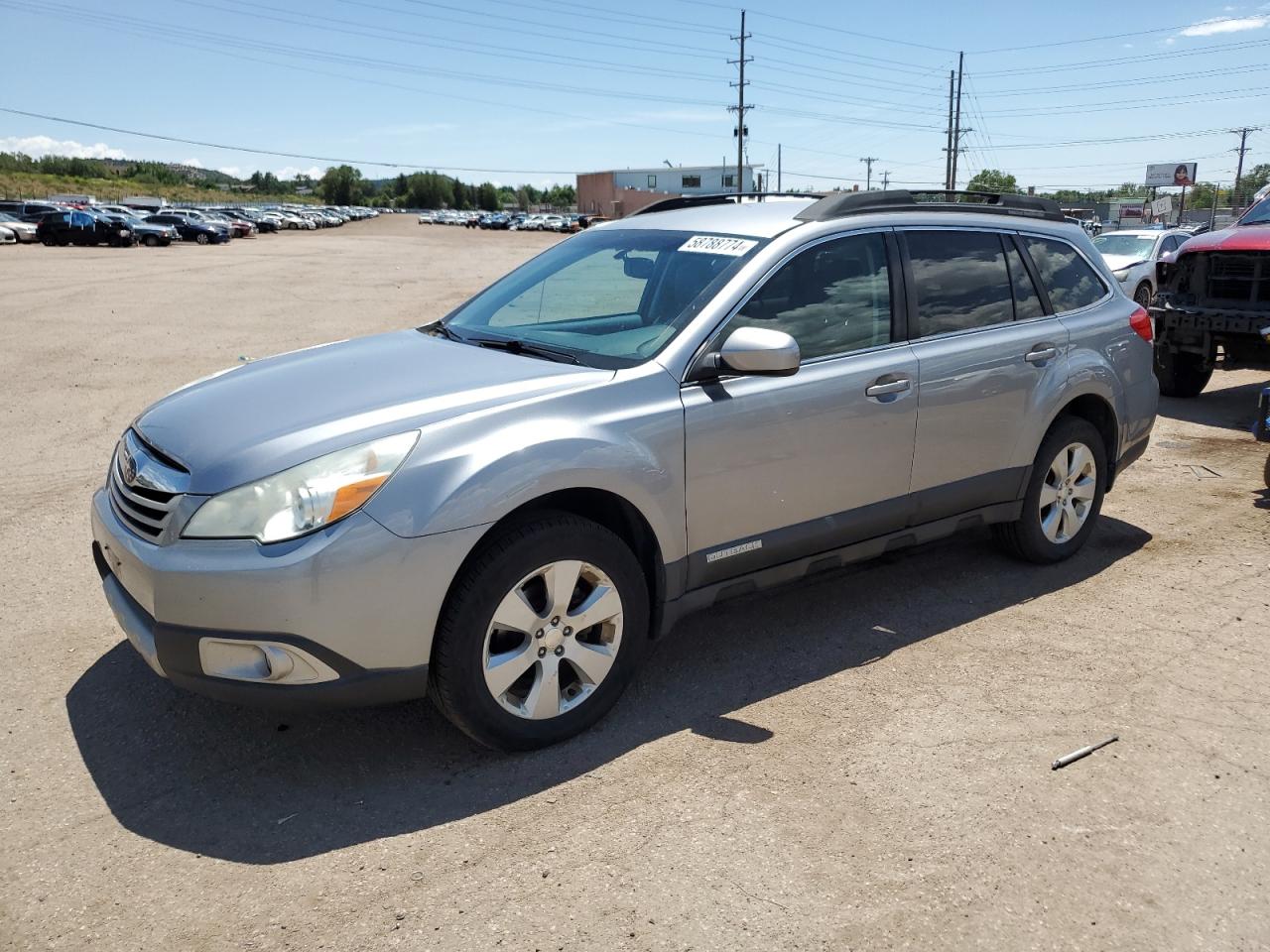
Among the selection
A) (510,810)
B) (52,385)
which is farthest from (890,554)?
(52,385)

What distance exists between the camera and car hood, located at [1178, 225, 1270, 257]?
9.14 m

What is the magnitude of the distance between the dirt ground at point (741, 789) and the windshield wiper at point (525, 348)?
1313 millimetres

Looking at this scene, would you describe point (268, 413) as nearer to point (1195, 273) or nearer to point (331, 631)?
point (331, 631)

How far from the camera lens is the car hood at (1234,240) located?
9141mm

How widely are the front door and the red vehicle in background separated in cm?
612

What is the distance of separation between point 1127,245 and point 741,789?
15.9 metres

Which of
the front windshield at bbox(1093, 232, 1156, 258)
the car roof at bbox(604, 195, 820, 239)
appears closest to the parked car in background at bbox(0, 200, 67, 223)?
the front windshield at bbox(1093, 232, 1156, 258)

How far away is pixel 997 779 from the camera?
3357mm

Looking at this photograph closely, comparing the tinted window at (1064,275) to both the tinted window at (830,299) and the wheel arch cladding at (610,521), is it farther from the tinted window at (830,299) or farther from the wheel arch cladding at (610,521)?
the wheel arch cladding at (610,521)

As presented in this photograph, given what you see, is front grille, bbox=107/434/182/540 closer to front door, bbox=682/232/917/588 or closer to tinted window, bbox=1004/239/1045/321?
front door, bbox=682/232/917/588

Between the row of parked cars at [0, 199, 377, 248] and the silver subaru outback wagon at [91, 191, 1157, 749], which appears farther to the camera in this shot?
the row of parked cars at [0, 199, 377, 248]

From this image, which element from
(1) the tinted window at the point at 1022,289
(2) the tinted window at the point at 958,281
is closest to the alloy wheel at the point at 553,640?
(2) the tinted window at the point at 958,281

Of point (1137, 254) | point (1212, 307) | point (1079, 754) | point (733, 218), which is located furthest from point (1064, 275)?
point (1137, 254)

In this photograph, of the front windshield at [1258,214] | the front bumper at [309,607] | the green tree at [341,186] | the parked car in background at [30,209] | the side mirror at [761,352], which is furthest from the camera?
the green tree at [341,186]
